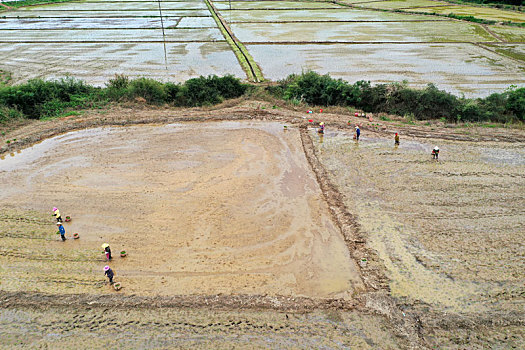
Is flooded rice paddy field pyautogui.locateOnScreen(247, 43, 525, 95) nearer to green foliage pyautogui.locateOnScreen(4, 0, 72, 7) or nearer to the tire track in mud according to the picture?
the tire track in mud

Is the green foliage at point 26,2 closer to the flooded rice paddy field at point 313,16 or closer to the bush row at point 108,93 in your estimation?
the flooded rice paddy field at point 313,16

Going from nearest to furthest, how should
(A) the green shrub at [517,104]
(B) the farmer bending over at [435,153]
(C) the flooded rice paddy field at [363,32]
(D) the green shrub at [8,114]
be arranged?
(B) the farmer bending over at [435,153] < (D) the green shrub at [8,114] < (A) the green shrub at [517,104] < (C) the flooded rice paddy field at [363,32]

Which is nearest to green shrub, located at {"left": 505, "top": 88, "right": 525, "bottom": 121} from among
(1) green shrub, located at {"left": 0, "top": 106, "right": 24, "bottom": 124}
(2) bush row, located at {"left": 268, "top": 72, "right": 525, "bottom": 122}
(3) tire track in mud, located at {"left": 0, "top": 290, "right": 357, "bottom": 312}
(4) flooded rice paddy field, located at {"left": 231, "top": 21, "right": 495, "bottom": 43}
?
(2) bush row, located at {"left": 268, "top": 72, "right": 525, "bottom": 122}

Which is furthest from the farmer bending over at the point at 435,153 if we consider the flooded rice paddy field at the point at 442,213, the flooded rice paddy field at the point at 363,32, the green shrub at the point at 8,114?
the flooded rice paddy field at the point at 363,32

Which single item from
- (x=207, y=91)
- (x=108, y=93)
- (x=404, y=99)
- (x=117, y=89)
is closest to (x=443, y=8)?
(x=404, y=99)

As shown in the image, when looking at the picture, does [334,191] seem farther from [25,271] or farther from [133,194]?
[25,271]

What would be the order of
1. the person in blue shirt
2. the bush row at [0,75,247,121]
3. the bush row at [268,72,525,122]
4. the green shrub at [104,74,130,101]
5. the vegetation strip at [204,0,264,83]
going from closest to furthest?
the person in blue shirt < the bush row at [268,72,525,122] < the bush row at [0,75,247,121] < the green shrub at [104,74,130,101] < the vegetation strip at [204,0,264,83]

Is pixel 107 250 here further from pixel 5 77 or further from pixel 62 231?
pixel 5 77
